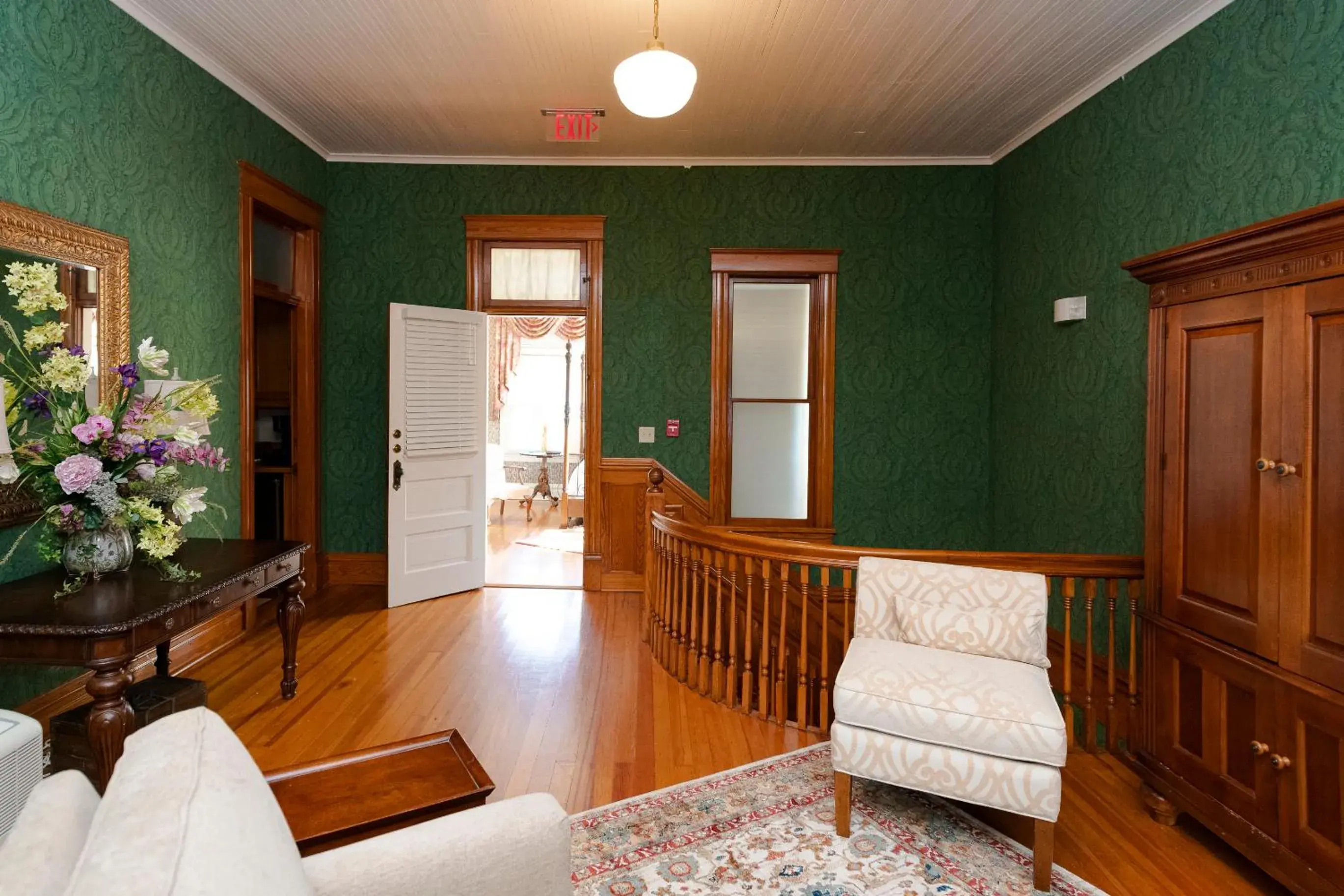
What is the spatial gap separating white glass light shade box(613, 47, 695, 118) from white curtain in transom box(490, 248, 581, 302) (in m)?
2.64

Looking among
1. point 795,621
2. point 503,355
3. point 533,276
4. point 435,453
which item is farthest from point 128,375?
point 503,355

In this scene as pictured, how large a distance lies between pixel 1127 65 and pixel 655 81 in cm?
268

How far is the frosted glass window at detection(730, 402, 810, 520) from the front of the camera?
570cm

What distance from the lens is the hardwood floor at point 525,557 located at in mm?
5914

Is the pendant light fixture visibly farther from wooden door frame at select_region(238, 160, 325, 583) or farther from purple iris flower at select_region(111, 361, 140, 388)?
wooden door frame at select_region(238, 160, 325, 583)

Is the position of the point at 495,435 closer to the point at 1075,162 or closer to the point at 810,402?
the point at 810,402

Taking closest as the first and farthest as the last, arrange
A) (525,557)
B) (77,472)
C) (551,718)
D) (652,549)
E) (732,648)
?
(77,472), (551,718), (732,648), (652,549), (525,557)

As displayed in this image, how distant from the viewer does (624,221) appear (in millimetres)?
5543

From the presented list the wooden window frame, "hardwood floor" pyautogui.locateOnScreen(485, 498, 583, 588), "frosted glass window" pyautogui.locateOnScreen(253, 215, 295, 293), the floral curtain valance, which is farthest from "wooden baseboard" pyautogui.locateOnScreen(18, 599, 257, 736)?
the floral curtain valance

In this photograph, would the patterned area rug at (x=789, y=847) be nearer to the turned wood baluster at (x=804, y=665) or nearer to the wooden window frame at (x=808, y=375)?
the turned wood baluster at (x=804, y=665)

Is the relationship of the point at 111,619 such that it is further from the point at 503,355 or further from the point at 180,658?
the point at 503,355

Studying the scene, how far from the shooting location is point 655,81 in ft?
9.48

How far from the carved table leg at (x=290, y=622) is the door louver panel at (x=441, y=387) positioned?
1.78 metres

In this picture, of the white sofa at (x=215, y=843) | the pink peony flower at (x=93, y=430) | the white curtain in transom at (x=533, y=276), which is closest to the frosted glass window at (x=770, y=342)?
the white curtain in transom at (x=533, y=276)
